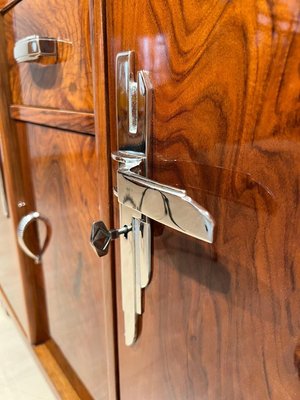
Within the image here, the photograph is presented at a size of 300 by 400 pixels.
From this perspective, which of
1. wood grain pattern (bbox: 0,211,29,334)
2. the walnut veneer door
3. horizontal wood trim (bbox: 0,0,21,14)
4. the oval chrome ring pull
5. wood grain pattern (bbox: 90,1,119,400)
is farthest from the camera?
wood grain pattern (bbox: 0,211,29,334)

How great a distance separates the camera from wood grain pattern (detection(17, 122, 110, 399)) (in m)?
0.61

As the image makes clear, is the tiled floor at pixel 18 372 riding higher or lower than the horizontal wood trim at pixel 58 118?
lower

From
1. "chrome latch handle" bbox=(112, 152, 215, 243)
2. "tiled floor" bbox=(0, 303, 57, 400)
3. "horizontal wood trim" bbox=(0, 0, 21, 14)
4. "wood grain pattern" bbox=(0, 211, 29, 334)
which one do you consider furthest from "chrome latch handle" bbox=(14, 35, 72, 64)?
"tiled floor" bbox=(0, 303, 57, 400)

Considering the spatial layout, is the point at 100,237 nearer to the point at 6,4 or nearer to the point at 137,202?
the point at 137,202

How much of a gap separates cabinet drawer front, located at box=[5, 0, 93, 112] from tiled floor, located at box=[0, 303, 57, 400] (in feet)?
2.74

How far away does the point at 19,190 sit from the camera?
886mm

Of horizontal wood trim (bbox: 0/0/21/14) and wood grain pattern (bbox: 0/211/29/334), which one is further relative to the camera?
wood grain pattern (bbox: 0/211/29/334)

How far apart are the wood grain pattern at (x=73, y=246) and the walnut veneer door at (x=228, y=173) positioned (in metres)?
0.20

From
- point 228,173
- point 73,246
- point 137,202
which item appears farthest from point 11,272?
point 228,173

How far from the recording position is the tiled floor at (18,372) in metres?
1.03

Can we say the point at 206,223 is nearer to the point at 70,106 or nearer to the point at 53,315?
the point at 70,106

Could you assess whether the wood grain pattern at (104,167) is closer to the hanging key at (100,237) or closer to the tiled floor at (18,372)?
the hanging key at (100,237)

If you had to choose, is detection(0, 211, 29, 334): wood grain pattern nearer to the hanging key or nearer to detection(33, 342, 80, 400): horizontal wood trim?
detection(33, 342, 80, 400): horizontal wood trim

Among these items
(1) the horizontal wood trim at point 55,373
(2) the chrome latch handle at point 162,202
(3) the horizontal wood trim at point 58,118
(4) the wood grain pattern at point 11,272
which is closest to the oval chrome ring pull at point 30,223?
(4) the wood grain pattern at point 11,272
